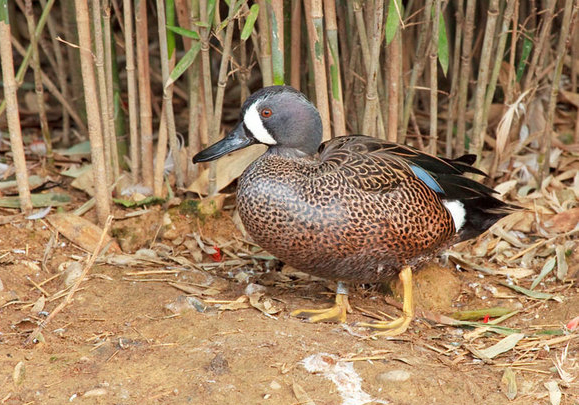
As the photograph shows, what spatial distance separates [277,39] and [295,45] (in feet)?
1.44

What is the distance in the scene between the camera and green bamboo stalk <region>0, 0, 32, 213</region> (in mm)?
3127

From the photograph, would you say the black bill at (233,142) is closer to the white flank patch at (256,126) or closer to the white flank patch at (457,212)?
the white flank patch at (256,126)

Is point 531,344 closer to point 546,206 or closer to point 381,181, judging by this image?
point 381,181

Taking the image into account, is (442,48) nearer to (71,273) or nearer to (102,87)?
(102,87)

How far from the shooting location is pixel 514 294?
3.35 meters

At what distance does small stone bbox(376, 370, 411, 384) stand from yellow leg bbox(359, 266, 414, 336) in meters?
0.35

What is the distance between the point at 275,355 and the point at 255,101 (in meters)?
0.95

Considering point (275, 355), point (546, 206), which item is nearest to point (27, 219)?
point (275, 355)

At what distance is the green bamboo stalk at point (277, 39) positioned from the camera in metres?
3.16

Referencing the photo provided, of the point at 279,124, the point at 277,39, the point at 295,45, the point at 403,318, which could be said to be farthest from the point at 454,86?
the point at 403,318

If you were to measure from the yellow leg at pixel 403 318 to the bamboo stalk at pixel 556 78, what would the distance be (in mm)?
1177

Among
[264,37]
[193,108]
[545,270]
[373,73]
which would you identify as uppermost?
[264,37]

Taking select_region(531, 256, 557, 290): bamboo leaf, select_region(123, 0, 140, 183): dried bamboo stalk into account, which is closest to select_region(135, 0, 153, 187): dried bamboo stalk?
select_region(123, 0, 140, 183): dried bamboo stalk

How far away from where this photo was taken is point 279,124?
2.96 meters
